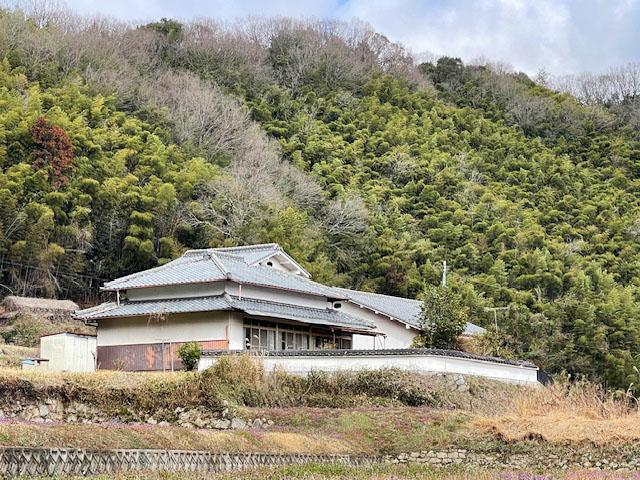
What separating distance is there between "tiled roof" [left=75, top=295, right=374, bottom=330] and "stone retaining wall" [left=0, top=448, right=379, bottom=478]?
35.0 feet

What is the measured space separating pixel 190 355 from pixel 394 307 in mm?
13334

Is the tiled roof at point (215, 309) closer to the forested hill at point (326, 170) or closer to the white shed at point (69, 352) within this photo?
the white shed at point (69, 352)

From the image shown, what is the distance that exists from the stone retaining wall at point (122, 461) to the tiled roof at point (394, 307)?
17.5m

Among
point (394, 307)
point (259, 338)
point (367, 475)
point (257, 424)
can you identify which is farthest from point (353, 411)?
point (394, 307)

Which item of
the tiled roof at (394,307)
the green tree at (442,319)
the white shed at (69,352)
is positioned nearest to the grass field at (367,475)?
the green tree at (442,319)

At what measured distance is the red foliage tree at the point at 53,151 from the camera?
134ft

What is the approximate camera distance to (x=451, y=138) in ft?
221

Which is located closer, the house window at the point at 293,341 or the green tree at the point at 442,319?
the house window at the point at 293,341

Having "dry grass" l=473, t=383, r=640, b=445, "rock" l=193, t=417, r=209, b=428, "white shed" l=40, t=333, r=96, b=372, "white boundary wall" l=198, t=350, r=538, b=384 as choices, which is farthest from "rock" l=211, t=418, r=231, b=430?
"white shed" l=40, t=333, r=96, b=372

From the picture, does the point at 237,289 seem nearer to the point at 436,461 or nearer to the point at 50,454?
the point at 436,461

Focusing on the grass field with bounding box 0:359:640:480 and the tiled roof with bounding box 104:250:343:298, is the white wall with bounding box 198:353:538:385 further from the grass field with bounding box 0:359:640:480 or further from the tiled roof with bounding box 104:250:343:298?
the tiled roof with bounding box 104:250:343:298

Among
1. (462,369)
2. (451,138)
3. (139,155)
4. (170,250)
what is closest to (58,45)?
(139,155)

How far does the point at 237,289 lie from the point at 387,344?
26.8ft

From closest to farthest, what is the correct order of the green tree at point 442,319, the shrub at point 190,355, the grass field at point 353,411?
the grass field at point 353,411 < the shrub at point 190,355 < the green tree at point 442,319
